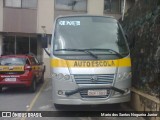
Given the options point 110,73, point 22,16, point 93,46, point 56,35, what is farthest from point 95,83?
point 22,16

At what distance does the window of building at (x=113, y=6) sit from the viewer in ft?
80.7

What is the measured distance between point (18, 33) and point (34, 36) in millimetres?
1265

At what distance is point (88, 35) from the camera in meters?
10.0

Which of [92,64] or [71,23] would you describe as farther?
[71,23]

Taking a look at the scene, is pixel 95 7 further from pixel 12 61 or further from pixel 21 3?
pixel 12 61

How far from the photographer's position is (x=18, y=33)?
23641 mm

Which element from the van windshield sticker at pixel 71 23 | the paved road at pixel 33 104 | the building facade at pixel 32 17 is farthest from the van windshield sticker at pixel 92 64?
A: the building facade at pixel 32 17

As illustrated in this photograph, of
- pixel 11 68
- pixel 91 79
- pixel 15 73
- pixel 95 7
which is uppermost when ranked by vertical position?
pixel 95 7

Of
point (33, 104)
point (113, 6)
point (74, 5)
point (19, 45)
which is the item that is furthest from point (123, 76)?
point (113, 6)

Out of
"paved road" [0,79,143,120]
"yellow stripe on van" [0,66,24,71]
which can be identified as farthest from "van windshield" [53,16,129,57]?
"yellow stripe on van" [0,66,24,71]

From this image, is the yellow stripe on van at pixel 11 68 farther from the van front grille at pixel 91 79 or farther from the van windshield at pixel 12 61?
the van front grille at pixel 91 79

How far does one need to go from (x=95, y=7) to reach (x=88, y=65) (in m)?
15.5

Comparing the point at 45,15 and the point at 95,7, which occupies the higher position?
the point at 95,7

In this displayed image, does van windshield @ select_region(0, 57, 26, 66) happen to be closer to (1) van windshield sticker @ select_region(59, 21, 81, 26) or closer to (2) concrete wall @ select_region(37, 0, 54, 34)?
(1) van windshield sticker @ select_region(59, 21, 81, 26)
